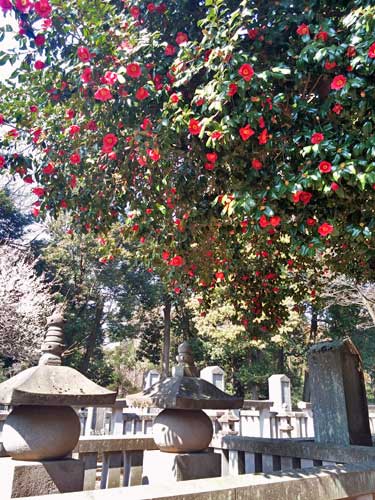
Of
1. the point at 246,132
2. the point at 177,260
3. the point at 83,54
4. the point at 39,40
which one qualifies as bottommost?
the point at 177,260

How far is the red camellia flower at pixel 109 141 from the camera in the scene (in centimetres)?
328

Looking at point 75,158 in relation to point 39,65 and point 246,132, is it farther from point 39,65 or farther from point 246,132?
point 246,132

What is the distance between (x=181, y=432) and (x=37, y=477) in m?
1.28

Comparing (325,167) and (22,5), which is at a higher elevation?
(22,5)

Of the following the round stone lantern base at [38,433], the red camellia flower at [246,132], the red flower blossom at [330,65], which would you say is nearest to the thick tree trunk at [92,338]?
the round stone lantern base at [38,433]

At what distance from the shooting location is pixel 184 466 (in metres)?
3.57

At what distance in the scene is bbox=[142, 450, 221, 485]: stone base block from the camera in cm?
354

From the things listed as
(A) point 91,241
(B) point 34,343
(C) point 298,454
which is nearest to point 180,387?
(C) point 298,454

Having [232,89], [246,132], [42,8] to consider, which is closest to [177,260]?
[246,132]

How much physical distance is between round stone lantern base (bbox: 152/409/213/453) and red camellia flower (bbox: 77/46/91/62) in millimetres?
3169

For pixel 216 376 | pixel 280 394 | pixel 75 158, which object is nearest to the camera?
pixel 75 158

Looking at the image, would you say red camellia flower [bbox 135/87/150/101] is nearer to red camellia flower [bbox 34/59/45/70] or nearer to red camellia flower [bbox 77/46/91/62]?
red camellia flower [bbox 77/46/91/62]

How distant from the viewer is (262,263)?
5.45 m

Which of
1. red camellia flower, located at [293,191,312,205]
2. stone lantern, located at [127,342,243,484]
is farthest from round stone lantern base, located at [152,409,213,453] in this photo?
red camellia flower, located at [293,191,312,205]
